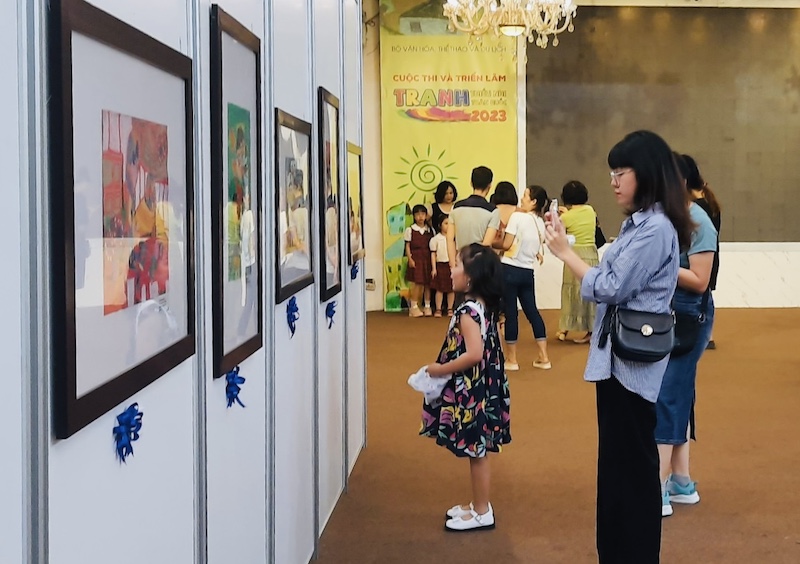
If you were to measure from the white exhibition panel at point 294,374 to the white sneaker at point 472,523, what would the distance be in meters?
0.66

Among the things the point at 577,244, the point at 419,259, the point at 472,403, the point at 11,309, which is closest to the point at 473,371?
the point at 472,403

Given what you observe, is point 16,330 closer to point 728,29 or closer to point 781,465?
point 781,465

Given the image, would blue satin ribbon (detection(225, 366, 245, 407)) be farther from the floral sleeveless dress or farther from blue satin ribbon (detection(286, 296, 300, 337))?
the floral sleeveless dress

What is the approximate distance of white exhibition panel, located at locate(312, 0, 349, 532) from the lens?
4.09 metres

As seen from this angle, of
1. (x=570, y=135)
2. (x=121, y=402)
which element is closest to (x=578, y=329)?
(x=570, y=135)

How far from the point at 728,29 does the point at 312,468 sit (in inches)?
386

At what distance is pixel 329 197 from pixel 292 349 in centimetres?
88

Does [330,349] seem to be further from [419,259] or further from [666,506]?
[419,259]

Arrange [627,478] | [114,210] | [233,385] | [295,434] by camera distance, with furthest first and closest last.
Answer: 1. [295,434]
2. [627,478]
3. [233,385]
4. [114,210]

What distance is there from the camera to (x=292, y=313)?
346 centimetres

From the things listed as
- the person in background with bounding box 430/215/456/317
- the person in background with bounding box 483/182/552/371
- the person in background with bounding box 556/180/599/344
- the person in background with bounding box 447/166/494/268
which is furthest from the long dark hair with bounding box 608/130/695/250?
the person in background with bounding box 430/215/456/317

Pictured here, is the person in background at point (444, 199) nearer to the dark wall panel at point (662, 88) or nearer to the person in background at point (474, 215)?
the dark wall panel at point (662, 88)

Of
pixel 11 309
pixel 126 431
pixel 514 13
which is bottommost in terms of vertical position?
pixel 126 431

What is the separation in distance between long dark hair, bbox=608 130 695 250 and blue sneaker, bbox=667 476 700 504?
1767 millimetres
